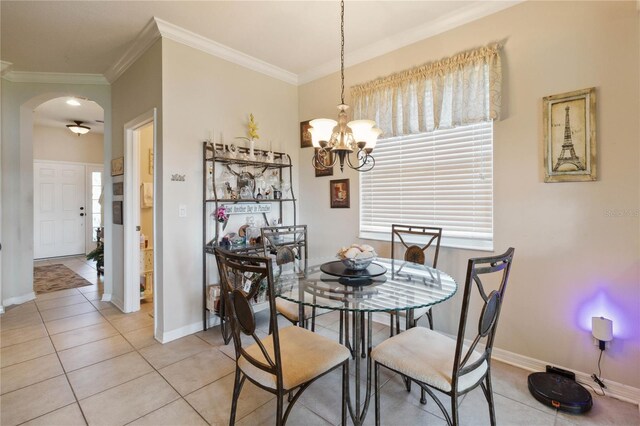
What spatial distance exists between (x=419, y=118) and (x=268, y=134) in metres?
1.75

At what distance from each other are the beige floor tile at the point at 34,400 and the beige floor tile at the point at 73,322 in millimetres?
1088

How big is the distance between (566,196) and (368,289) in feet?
5.20

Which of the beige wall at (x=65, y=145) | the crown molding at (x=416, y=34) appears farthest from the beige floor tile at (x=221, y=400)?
the beige wall at (x=65, y=145)

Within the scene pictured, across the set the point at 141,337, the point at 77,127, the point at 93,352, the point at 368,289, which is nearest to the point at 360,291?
the point at 368,289

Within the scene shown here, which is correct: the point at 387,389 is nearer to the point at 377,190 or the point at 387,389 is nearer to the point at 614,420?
the point at 614,420

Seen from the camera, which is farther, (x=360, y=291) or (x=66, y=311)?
(x=66, y=311)

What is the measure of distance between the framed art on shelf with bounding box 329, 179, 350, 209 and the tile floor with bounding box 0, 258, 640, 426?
1.36 metres

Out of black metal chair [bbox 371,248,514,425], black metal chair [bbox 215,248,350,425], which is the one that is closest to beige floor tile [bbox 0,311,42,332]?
black metal chair [bbox 215,248,350,425]

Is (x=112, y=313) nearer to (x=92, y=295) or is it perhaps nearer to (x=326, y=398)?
(x=92, y=295)

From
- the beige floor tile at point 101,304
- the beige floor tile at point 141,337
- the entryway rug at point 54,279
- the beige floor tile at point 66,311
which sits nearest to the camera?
the beige floor tile at point 141,337

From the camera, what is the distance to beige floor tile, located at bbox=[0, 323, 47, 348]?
9.15ft

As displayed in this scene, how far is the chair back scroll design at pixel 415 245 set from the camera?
2629 millimetres

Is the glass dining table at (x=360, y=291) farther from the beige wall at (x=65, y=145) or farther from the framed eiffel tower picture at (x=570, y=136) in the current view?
the beige wall at (x=65, y=145)

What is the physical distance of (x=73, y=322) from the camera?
10.6 feet
